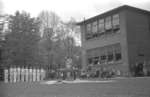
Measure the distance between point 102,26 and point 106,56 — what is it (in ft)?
16.0

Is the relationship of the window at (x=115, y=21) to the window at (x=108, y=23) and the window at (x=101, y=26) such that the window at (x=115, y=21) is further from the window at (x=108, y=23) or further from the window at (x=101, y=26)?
the window at (x=101, y=26)

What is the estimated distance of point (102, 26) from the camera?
42.7 m

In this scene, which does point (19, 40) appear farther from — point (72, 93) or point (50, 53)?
point (72, 93)

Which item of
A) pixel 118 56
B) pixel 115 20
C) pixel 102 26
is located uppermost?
pixel 115 20

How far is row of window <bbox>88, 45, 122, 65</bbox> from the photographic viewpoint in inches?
1561

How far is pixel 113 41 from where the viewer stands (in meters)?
40.2

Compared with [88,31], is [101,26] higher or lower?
higher

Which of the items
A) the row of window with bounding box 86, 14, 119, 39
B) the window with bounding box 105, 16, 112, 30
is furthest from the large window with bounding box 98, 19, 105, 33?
the window with bounding box 105, 16, 112, 30

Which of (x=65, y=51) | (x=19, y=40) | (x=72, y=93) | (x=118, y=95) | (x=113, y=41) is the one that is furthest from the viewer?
(x=65, y=51)

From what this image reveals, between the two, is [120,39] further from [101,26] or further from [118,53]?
[101,26]

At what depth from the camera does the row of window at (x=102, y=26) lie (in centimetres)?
4026

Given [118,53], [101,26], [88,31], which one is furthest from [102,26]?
[118,53]

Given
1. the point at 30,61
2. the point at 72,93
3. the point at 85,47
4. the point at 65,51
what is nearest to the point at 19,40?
the point at 30,61

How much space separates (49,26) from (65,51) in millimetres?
7916
